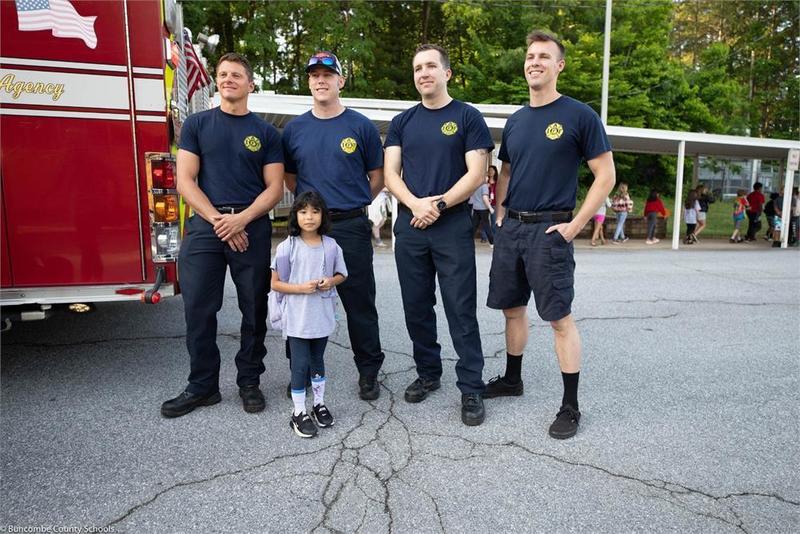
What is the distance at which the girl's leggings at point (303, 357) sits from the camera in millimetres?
3309

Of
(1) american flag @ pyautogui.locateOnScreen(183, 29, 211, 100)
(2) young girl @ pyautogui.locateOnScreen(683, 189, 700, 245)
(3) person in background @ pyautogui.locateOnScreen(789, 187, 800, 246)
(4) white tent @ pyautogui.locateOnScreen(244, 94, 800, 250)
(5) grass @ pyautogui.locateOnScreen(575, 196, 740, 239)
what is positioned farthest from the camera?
(5) grass @ pyautogui.locateOnScreen(575, 196, 740, 239)

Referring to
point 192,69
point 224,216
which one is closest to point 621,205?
point 192,69

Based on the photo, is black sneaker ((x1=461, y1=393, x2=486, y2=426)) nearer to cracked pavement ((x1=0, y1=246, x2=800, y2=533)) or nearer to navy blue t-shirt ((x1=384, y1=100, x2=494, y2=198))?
cracked pavement ((x1=0, y1=246, x2=800, y2=533))

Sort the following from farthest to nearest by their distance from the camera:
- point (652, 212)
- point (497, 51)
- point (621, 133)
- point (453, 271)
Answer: point (497, 51) → point (652, 212) → point (621, 133) → point (453, 271)

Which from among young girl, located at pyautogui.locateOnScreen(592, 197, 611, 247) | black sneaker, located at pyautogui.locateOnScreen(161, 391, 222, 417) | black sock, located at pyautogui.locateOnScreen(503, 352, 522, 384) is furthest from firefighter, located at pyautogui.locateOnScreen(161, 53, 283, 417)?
young girl, located at pyautogui.locateOnScreen(592, 197, 611, 247)

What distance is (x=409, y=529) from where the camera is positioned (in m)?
2.38

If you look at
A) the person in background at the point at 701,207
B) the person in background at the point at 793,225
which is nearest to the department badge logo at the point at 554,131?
the person in background at the point at 701,207

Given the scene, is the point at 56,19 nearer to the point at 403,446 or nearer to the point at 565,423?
the point at 403,446

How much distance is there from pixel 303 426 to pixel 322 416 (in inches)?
6.3

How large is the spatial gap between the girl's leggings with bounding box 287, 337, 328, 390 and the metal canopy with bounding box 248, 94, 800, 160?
29.2 ft

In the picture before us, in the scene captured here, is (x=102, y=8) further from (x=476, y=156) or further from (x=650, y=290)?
(x=650, y=290)

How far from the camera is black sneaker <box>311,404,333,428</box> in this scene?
3340mm

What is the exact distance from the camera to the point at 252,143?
3494 mm

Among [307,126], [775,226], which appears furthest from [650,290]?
[775,226]
